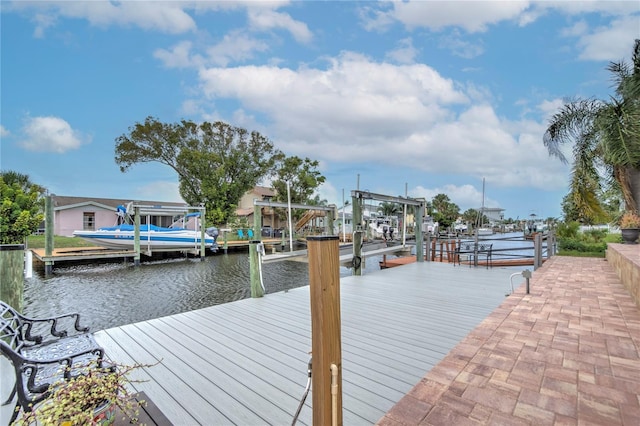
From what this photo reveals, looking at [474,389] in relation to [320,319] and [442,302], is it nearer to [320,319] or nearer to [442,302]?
[320,319]

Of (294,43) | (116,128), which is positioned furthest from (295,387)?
(116,128)

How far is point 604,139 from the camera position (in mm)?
8555

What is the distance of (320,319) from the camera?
54.2 inches

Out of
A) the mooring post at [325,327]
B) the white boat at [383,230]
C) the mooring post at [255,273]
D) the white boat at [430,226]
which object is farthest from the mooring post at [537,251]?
the white boat at [383,230]

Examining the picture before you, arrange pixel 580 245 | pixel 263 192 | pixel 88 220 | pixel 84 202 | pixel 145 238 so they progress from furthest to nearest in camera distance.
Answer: pixel 263 192
pixel 88 220
pixel 84 202
pixel 145 238
pixel 580 245

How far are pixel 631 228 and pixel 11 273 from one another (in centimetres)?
1205

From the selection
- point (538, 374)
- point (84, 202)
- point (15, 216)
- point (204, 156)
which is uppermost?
point (204, 156)

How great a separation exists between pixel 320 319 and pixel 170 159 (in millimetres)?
25354

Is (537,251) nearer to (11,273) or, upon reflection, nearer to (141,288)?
(11,273)

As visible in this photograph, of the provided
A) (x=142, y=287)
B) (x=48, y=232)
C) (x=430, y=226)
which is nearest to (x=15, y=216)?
(x=48, y=232)

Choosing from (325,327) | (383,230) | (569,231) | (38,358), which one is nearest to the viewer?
(325,327)

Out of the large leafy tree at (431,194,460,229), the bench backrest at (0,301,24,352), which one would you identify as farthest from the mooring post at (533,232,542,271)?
the large leafy tree at (431,194,460,229)

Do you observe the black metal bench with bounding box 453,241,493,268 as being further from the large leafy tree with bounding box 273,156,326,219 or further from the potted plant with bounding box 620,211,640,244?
the large leafy tree with bounding box 273,156,326,219

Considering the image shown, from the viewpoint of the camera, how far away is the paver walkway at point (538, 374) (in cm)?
181
